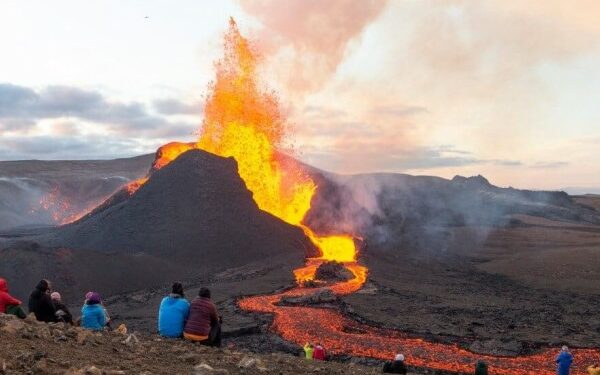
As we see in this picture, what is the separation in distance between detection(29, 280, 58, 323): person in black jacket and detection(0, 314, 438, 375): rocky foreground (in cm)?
220

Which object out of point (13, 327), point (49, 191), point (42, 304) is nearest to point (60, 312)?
point (42, 304)

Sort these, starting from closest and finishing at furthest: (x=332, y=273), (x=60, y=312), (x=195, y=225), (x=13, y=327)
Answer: (x=13, y=327) → (x=60, y=312) → (x=332, y=273) → (x=195, y=225)

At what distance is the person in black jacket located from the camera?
10.8 meters

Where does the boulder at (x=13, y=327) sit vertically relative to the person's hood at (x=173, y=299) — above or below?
above

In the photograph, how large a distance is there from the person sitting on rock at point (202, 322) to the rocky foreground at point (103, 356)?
781 mm

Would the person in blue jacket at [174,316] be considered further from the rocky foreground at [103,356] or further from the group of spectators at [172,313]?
the rocky foreground at [103,356]

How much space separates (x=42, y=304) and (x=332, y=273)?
2304 centimetres

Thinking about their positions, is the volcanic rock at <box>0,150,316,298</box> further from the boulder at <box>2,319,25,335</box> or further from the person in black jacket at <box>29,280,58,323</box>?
the boulder at <box>2,319,25,335</box>

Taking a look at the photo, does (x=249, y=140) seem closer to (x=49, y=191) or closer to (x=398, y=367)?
(x=398, y=367)

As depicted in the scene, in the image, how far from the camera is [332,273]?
3269cm

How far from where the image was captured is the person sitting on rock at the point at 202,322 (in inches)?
397

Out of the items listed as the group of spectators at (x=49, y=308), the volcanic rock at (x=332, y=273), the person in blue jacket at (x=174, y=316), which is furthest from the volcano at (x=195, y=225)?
the person in blue jacket at (x=174, y=316)

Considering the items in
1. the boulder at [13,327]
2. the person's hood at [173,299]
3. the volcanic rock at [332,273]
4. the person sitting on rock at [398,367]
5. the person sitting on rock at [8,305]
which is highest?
the boulder at [13,327]

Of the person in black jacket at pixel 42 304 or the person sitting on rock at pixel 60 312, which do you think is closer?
the person in black jacket at pixel 42 304
